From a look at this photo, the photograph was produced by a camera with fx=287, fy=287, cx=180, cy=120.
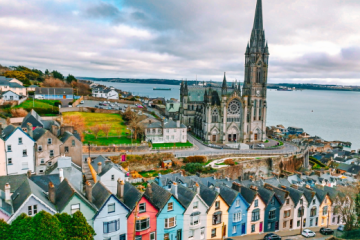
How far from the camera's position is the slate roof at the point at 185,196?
79.1 ft

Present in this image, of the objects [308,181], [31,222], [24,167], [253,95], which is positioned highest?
[253,95]

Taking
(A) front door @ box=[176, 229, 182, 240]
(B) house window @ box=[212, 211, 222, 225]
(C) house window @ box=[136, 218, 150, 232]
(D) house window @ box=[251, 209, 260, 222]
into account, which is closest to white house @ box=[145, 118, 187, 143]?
(D) house window @ box=[251, 209, 260, 222]

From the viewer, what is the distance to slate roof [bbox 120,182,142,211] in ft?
71.5

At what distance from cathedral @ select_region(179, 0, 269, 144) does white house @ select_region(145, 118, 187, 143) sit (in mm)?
7966

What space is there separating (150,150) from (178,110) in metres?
33.4

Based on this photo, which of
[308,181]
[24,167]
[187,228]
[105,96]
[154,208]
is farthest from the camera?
[105,96]

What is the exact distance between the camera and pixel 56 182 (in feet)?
81.5

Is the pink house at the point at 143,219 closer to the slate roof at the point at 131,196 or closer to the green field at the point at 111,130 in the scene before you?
the slate roof at the point at 131,196

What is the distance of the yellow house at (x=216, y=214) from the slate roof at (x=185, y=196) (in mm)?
1950

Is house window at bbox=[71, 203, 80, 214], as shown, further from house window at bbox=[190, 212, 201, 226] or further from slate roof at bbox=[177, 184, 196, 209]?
house window at bbox=[190, 212, 201, 226]

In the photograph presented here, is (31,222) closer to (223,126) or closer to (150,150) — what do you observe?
(150,150)

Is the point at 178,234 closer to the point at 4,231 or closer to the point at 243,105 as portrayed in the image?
the point at 4,231

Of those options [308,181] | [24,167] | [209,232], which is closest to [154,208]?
[209,232]

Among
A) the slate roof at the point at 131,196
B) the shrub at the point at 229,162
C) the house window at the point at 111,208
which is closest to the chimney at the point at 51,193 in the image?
the house window at the point at 111,208
